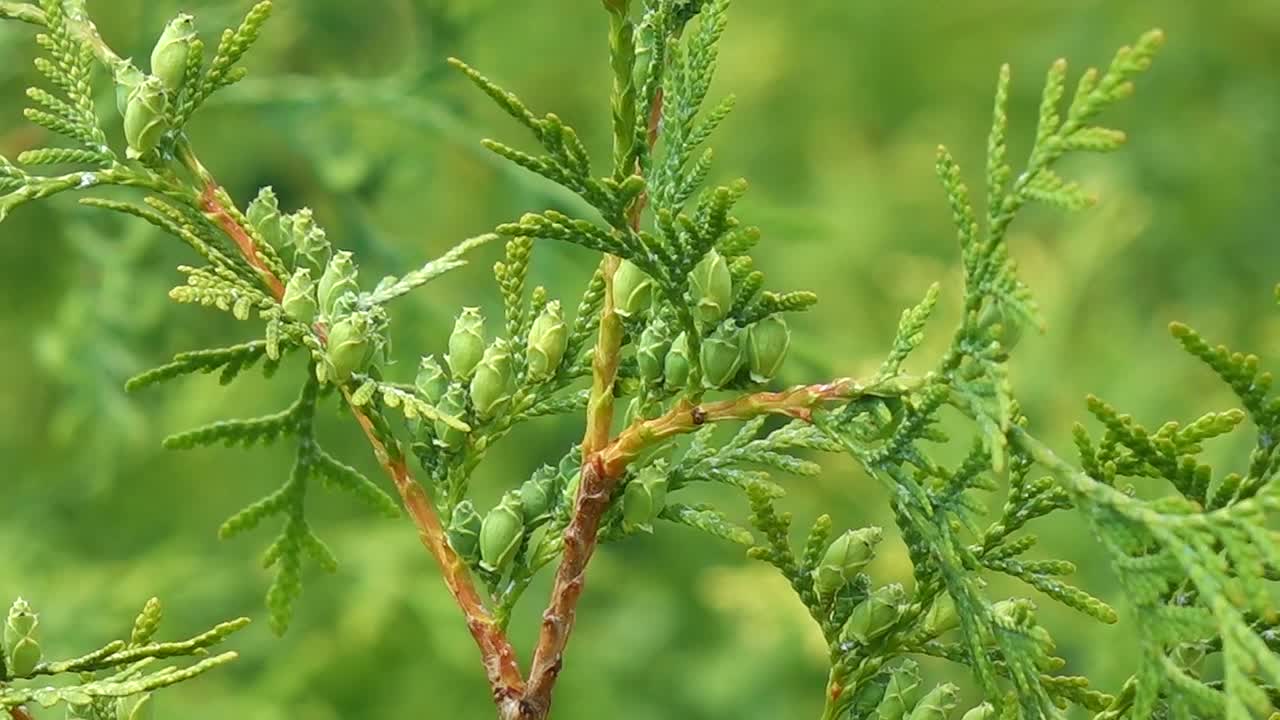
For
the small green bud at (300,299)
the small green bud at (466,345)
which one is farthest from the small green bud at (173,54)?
the small green bud at (466,345)

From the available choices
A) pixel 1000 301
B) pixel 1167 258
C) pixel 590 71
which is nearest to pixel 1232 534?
pixel 1000 301

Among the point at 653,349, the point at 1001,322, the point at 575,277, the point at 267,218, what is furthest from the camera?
the point at 575,277

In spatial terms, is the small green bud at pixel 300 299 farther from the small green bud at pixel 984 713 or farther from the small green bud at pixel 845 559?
the small green bud at pixel 984 713

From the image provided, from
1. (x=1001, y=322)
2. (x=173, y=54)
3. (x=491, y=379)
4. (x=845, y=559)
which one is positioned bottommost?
(x=845, y=559)

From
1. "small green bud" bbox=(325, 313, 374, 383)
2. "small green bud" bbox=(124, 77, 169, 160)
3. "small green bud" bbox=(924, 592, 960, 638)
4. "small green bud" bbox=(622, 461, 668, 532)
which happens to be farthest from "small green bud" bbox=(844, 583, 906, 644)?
"small green bud" bbox=(124, 77, 169, 160)

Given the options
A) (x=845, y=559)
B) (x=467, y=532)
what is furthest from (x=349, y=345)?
(x=845, y=559)

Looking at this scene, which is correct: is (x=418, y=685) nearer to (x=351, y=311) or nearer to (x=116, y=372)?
(x=116, y=372)

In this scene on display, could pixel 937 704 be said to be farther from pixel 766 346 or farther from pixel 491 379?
pixel 491 379

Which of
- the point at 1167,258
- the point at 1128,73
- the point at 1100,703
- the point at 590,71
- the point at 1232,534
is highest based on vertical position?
the point at 1128,73
